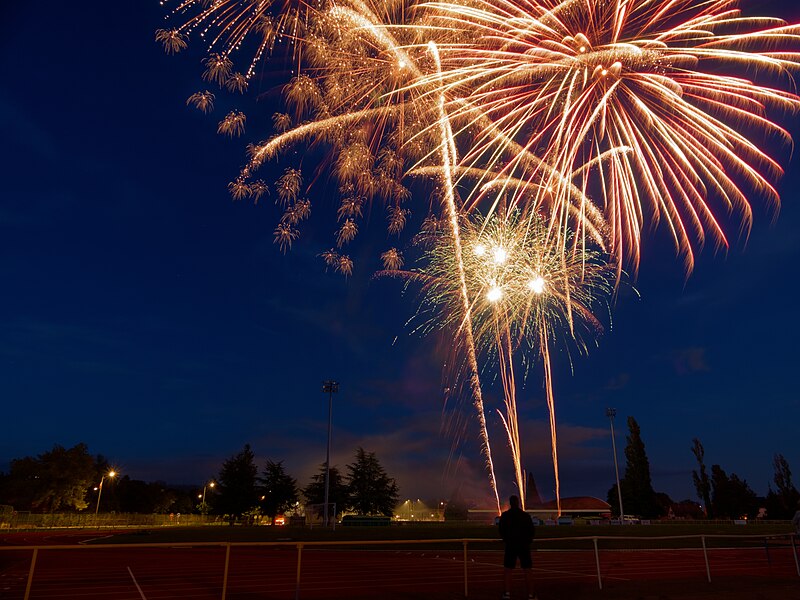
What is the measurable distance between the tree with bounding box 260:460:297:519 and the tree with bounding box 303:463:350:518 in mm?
2184

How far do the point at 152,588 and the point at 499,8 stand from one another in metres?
16.6

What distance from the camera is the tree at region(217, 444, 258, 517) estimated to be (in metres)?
73.1

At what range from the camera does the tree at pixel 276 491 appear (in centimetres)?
7644

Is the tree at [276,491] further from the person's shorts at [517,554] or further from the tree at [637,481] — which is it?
the person's shorts at [517,554]

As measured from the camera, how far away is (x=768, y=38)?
14.2 m

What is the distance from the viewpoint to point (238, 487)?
73.1 metres

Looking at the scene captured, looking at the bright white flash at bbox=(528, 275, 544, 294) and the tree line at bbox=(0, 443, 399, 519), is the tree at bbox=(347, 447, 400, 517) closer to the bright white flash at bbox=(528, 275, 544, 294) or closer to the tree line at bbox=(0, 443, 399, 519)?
the tree line at bbox=(0, 443, 399, 519)

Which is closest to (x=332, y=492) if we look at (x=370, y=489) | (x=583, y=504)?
(x=370, y=489)

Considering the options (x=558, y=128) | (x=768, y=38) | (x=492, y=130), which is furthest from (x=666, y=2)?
(x=492, y=130)

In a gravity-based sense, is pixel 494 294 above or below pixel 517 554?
above

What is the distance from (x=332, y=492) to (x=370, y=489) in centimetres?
508

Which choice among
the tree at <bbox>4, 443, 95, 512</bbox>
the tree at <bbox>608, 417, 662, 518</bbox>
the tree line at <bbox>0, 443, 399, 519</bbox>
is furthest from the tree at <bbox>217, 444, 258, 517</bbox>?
the tree at <bbox>608, 417, 662, 518</bbox>

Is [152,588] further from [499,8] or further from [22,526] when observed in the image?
[22,526]

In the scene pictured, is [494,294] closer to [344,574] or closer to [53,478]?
[344,574]
